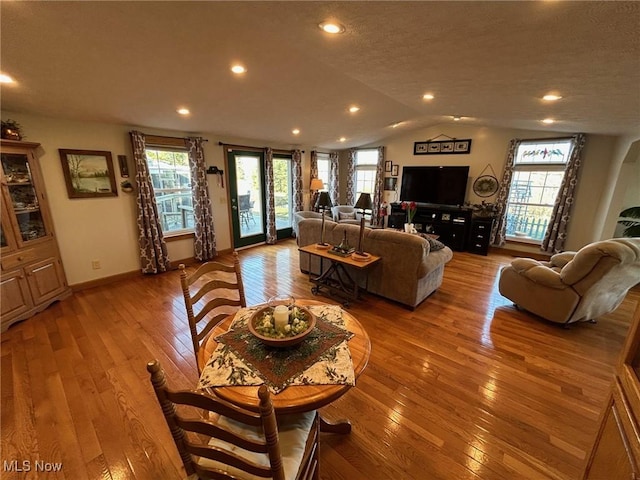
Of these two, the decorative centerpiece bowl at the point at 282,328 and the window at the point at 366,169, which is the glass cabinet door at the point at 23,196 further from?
the window at the point at 366,169

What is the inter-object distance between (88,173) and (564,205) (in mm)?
7610

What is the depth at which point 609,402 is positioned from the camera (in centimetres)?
89

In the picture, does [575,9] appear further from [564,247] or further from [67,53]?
[564,247]

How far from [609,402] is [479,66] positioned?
2.20 meters

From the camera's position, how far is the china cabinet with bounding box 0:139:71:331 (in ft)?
8.34

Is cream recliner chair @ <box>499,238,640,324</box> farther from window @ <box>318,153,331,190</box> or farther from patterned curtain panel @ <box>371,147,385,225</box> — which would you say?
window @ <box>318,153,331,190</box>

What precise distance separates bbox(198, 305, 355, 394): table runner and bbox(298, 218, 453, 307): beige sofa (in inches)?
70.3

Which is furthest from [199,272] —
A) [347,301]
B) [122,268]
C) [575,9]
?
[122,268]

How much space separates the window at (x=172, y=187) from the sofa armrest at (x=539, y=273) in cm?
500

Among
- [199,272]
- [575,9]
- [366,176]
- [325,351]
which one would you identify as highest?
[575,9]

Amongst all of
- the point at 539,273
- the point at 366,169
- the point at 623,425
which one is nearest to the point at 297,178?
the point at 366,169

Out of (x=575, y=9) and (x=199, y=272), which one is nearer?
(x=575, y=9)

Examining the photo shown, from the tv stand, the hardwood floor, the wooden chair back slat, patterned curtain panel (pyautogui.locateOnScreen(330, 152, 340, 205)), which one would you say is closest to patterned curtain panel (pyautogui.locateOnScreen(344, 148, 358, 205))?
patterned curtain panel (pyautogui.locateOnScreen(330, 152, 340, 205))

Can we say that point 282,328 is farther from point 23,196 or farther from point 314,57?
point 23,196
